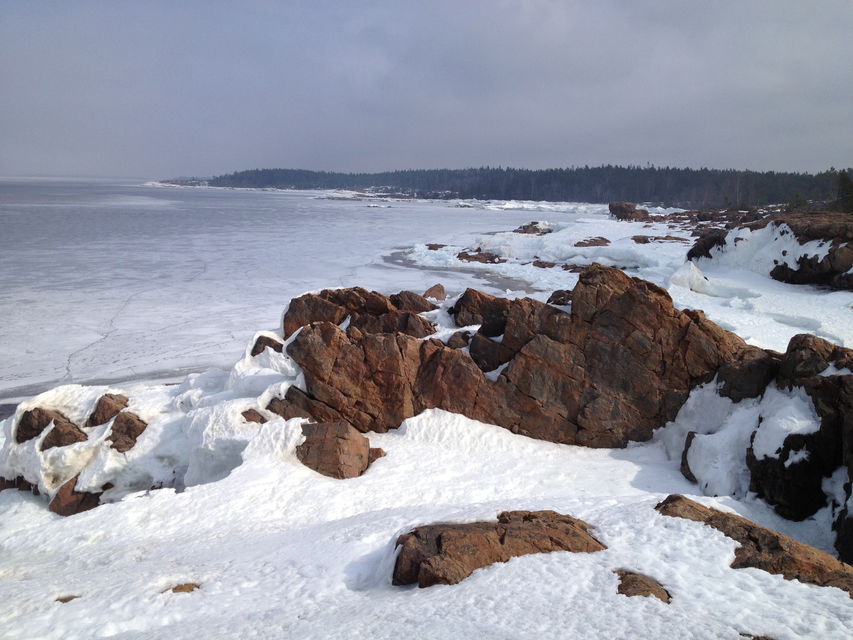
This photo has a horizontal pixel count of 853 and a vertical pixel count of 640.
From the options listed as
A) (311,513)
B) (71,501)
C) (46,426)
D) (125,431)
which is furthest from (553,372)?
(46,426)

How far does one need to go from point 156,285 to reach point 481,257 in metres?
22.5

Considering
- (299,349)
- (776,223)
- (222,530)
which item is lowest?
(222,530)

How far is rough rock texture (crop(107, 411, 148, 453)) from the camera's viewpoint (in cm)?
1327

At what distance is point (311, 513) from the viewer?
10.5 m

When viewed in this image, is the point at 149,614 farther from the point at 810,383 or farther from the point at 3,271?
the point at 3,271

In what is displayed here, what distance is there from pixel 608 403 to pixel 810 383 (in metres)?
4.06

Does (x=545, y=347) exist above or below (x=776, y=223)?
below

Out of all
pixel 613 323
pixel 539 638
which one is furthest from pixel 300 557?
pixel 613 323

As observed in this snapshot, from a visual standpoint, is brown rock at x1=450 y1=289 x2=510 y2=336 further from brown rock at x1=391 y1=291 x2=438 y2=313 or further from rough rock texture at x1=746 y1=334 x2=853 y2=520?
rough rock texture at x1=746 y1=334 x2=853 y2=520

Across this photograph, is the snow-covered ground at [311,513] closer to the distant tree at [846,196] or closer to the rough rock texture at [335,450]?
the rough rock texture at [335,450]

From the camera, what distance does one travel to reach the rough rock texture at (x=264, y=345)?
48.9 ft

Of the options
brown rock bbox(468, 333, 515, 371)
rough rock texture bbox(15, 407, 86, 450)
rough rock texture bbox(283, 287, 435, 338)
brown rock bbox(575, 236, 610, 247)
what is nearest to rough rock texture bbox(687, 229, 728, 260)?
brown rock bbox(575, 236, 610, 247)

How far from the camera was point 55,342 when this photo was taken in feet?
69.1

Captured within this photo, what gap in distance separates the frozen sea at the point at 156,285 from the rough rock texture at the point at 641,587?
49.6 feet
